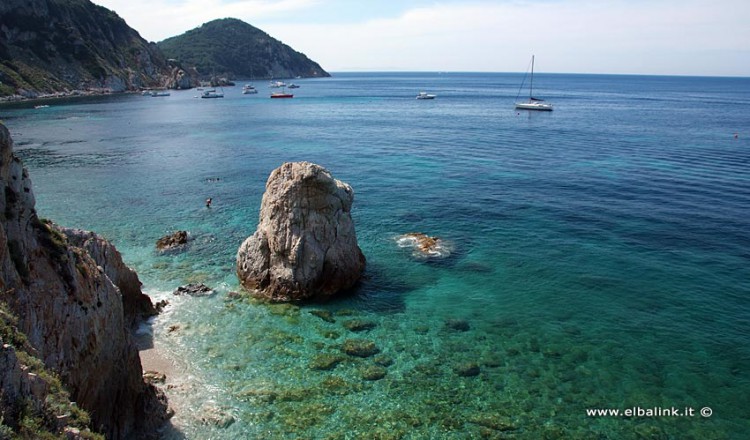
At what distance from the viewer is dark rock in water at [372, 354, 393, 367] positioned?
25328 millimetres

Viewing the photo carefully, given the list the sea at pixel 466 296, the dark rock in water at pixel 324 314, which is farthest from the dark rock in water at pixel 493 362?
the dark rock in water at pixel 324 314

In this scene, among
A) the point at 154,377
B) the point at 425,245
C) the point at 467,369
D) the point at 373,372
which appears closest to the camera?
the point at 154,377

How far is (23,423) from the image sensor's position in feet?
37.2

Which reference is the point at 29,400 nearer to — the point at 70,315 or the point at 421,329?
the point at 70,315

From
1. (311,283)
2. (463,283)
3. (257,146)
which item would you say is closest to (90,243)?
(311,283)

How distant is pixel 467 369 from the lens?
24828 millimetres

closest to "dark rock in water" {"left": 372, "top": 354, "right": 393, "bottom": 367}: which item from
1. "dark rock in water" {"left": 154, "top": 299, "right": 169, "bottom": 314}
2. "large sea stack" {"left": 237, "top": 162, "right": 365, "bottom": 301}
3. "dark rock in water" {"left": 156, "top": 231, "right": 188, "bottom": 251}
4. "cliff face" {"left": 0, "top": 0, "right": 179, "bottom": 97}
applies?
"large sea stack" {"left": 237, "top": 162, "right": 365, "bottom": 301}

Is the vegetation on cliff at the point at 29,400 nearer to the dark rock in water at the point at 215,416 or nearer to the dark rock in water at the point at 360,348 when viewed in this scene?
the dark rock in water at the point at 215,416

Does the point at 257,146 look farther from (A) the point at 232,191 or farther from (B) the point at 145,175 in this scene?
(A) the point at 232,191

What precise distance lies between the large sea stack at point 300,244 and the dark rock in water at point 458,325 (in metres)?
7.88

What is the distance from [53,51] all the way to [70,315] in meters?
190

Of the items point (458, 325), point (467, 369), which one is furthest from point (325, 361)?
point (458, 325)

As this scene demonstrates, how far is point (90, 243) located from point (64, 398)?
1494cm

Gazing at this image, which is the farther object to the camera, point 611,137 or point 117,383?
point 611,137
